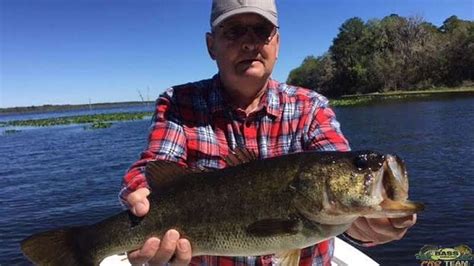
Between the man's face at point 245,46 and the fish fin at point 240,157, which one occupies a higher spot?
→ the man's face at point 245,46

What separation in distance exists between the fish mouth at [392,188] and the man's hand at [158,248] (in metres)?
1.22

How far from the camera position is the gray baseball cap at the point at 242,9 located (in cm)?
357

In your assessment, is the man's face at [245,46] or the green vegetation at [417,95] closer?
the man's face at [245,46]

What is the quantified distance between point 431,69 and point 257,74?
280 ft

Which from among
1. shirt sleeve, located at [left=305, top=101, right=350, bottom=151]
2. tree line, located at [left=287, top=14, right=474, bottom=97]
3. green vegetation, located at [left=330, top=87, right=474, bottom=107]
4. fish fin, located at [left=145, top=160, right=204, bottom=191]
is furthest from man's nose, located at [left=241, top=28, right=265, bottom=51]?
tree line, located at [left=287, top=14, right=474, bottom=97]

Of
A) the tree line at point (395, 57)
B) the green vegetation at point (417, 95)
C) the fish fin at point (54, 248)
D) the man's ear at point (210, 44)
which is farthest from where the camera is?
the tree line at point (395, 57)

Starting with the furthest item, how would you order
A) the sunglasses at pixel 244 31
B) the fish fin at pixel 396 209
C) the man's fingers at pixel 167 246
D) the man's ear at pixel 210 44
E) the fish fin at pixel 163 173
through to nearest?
the man's ear at pixel 210 44 < the sunglasses at pixel 244 31 < the fish fin at pixel 163 173 < the man's fingers at pixel 167 246 < the fish fin at pixel 396 209

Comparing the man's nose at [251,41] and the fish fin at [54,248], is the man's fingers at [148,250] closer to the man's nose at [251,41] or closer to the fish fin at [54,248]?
the fish fin at [54,248]

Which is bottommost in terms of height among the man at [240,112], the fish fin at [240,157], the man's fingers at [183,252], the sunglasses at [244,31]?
the man's fingers at [183,252]

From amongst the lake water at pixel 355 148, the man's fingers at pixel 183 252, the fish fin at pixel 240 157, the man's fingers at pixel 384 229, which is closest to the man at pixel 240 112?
the man's fingers at pixel 384 229

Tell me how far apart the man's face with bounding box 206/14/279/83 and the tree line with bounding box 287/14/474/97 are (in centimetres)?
7880

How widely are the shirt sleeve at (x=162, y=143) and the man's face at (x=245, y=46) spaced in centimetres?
57

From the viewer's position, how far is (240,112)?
3857 millimetres

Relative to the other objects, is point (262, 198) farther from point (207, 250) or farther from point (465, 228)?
point (465, 228)
